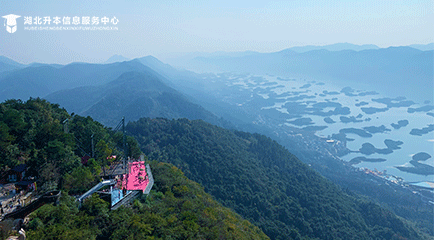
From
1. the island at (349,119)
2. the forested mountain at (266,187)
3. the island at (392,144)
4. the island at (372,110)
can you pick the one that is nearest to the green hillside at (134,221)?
the forested mountain at (266,187)

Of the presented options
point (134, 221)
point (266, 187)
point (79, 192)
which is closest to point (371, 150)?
point (266, 187)

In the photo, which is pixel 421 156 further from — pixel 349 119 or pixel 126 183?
pixel 126 183

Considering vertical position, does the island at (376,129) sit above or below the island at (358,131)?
above

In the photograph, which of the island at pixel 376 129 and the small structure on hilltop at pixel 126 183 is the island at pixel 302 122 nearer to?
the island at pixel 376 129

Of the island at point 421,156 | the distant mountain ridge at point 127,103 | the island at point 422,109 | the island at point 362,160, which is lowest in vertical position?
the island at point 362,160

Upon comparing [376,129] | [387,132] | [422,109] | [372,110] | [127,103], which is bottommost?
[387,132]

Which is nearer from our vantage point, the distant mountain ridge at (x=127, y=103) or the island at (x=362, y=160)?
the island at (x=362, y=160)
